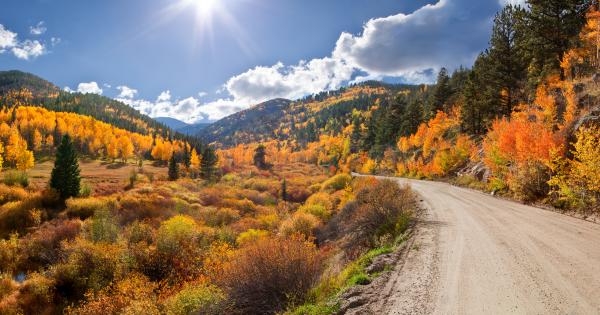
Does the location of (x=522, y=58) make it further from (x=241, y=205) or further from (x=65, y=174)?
(x=65, y=174)

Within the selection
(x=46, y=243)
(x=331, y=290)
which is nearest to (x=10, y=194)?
(x=46, y=243)

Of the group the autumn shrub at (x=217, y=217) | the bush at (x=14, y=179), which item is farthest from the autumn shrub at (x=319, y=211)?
the bush at (x=14, y=179)

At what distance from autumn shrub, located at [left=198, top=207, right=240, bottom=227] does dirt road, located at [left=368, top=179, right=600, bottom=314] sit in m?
38.3

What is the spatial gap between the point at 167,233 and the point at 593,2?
2137 inches

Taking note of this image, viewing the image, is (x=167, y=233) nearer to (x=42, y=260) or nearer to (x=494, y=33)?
(x=42, y=260)

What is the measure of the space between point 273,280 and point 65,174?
56.8 meters

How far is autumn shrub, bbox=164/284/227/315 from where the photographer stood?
1293 centimetres

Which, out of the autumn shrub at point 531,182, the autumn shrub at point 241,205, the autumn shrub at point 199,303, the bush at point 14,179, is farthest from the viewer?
the autumn shrub at point 241,205

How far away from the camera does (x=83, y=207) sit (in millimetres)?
48719

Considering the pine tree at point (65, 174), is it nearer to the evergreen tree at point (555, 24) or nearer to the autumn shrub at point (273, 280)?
the autumn shrub at point (273, 280)

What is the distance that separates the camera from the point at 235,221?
50.9 m

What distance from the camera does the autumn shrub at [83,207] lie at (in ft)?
156

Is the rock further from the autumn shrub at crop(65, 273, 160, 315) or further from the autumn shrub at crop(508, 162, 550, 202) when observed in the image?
the autumn shrub at crop(508, 162, 550, 202)

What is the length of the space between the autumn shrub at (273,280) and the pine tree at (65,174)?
5348 cm
